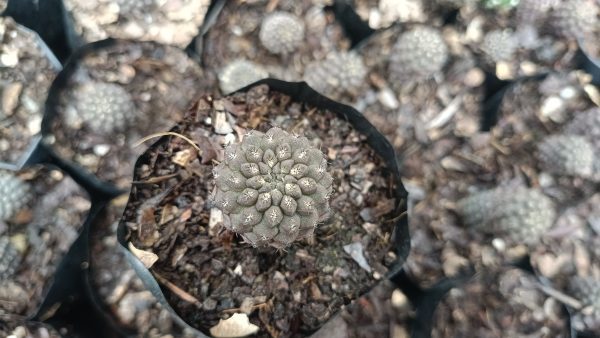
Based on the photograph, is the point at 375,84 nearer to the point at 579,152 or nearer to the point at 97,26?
the point at 579,152

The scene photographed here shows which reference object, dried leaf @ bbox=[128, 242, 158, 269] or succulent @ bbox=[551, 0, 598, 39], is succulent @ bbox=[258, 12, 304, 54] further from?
succulent @ bbox=[551, 0, 598, 39]

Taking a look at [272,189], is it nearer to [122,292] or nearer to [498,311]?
[122,292]

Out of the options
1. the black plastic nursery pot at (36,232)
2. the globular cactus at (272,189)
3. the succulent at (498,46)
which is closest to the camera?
the globular cactus at (272,189)

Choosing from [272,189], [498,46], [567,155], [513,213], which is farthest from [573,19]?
[272,189]

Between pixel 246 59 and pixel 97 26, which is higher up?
pixel 97 26

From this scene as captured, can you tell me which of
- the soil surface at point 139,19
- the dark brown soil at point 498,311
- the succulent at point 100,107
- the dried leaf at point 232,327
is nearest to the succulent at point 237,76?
the soil surface at point 139,19

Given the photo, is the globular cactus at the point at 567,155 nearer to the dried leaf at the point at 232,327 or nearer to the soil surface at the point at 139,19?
the dried leaf at the point at 232,327

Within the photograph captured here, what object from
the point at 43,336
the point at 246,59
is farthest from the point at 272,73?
the point at 43,336
